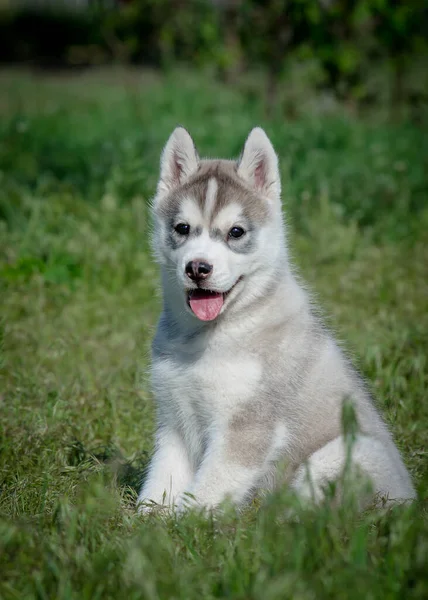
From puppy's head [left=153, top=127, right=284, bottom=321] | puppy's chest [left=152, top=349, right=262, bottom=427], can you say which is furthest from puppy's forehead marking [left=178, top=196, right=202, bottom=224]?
puppy's chest [left=152, top=349, right=262, bottom=427]

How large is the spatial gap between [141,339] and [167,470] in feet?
7.02

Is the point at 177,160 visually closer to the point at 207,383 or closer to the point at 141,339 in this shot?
the point at 207,383

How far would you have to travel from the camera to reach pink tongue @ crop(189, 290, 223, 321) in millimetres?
3676

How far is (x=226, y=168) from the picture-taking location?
13.1 feet

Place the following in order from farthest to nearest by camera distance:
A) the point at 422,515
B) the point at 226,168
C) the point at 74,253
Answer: the point at 74,253 < the point at 226,168 < the point at 422,515

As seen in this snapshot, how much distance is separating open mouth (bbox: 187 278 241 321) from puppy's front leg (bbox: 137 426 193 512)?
0.57 metres

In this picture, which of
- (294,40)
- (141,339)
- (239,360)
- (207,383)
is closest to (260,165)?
(239,360)

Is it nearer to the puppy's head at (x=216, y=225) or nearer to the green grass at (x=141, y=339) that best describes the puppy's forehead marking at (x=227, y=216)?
the puppy's head at (x=216, y=225)

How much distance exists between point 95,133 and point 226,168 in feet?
22.5

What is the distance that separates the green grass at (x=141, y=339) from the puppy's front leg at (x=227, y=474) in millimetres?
133

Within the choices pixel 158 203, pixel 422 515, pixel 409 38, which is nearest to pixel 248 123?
pixel 409 38

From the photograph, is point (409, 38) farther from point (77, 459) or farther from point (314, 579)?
point (314, 579)

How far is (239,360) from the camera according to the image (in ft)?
11.9

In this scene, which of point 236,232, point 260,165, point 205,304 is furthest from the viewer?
point 260,165
